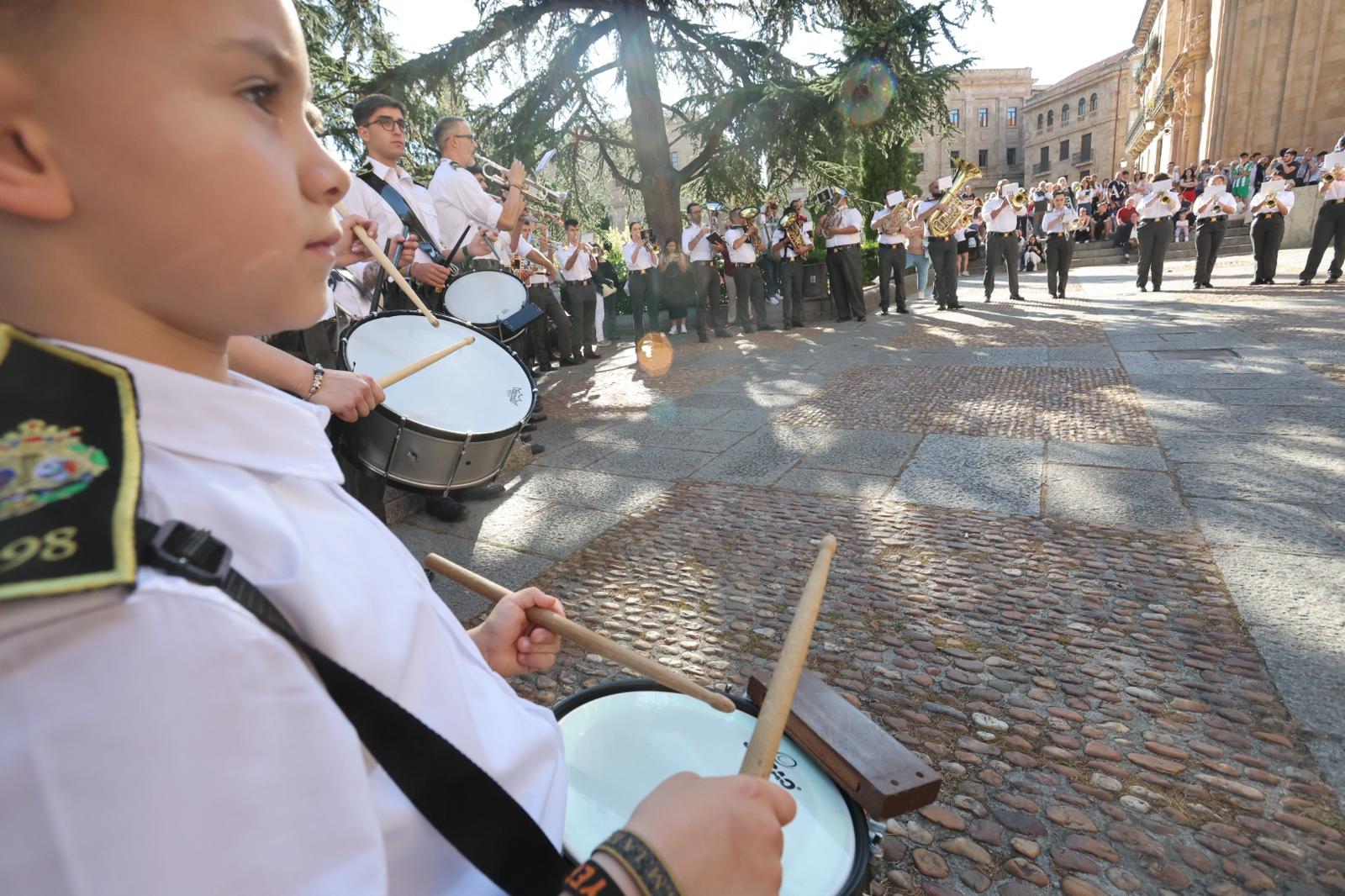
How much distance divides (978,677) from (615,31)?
13.5m

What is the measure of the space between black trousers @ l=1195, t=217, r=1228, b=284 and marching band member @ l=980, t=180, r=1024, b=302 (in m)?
2.66

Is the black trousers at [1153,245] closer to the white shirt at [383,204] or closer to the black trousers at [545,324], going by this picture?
the black trousers at [545,324]

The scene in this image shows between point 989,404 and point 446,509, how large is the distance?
417 cm

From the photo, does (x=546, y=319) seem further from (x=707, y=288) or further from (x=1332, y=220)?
(x=1332, y=220)

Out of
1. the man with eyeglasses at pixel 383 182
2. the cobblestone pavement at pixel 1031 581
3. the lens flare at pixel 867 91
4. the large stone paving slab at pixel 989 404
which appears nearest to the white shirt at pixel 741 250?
the lens flare at pixel 867 91

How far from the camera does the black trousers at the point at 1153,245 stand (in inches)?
465


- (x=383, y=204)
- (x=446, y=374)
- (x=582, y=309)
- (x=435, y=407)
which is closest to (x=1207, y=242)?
(x=582, y=309)

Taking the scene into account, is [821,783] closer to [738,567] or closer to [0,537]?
[0,537]

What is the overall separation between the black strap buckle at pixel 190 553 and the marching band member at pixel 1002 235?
13.0 meters

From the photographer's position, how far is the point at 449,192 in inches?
217

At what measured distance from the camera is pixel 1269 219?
1062cm

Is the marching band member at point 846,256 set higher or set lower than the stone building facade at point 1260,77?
lower

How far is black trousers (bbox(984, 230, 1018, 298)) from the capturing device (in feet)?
39.3

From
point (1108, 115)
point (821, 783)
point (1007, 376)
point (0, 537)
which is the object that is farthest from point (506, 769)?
point (1108, 115)
